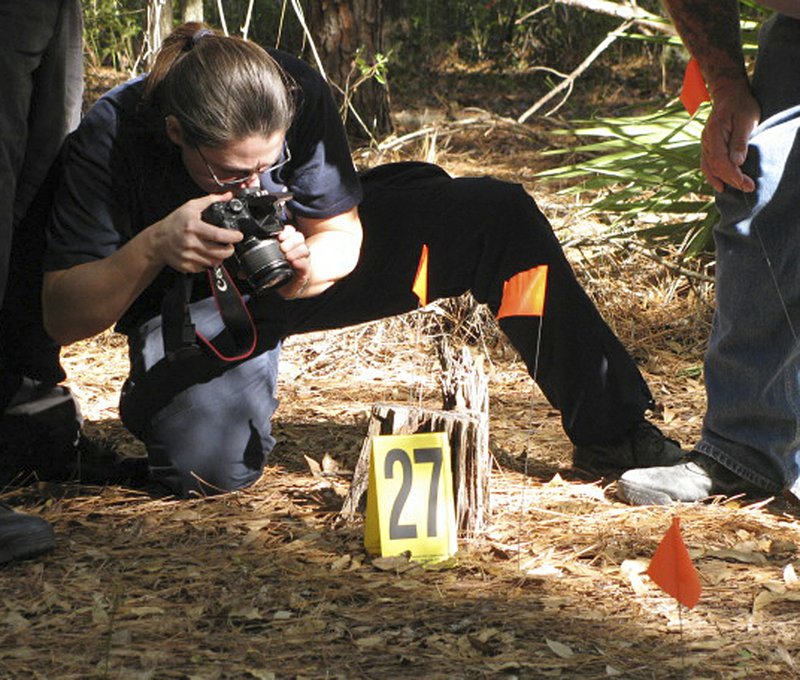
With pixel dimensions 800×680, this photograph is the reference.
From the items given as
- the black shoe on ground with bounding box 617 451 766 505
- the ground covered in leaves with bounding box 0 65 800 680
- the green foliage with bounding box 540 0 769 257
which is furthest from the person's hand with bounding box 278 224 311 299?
the green foliage with bounding box 540 0 769 257

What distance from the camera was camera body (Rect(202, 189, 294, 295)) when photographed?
2453mm

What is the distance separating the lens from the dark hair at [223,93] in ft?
8.00

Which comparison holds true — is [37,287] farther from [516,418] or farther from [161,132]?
[516,418]

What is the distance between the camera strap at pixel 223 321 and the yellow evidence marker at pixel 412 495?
501mm

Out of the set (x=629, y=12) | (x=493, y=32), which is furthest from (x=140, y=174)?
(x=493, y=32)

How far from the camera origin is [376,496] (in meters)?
2.37

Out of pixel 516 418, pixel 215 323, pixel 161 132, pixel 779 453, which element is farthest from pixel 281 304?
pixel 779 453

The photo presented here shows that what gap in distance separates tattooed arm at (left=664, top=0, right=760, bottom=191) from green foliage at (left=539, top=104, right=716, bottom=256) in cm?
137

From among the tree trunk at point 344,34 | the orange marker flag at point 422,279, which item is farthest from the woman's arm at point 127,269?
the tree trunk at point 344,34

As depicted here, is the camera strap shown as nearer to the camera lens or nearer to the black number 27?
the camera lens

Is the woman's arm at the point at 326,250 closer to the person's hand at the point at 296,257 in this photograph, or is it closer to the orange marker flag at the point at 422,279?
the person's hand at the point at 296,257

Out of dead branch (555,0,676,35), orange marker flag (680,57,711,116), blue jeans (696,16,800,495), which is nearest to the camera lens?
blue jeans (696,16,800,495)

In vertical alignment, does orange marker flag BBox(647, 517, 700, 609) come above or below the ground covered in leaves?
above

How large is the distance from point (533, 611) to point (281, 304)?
1044mm
